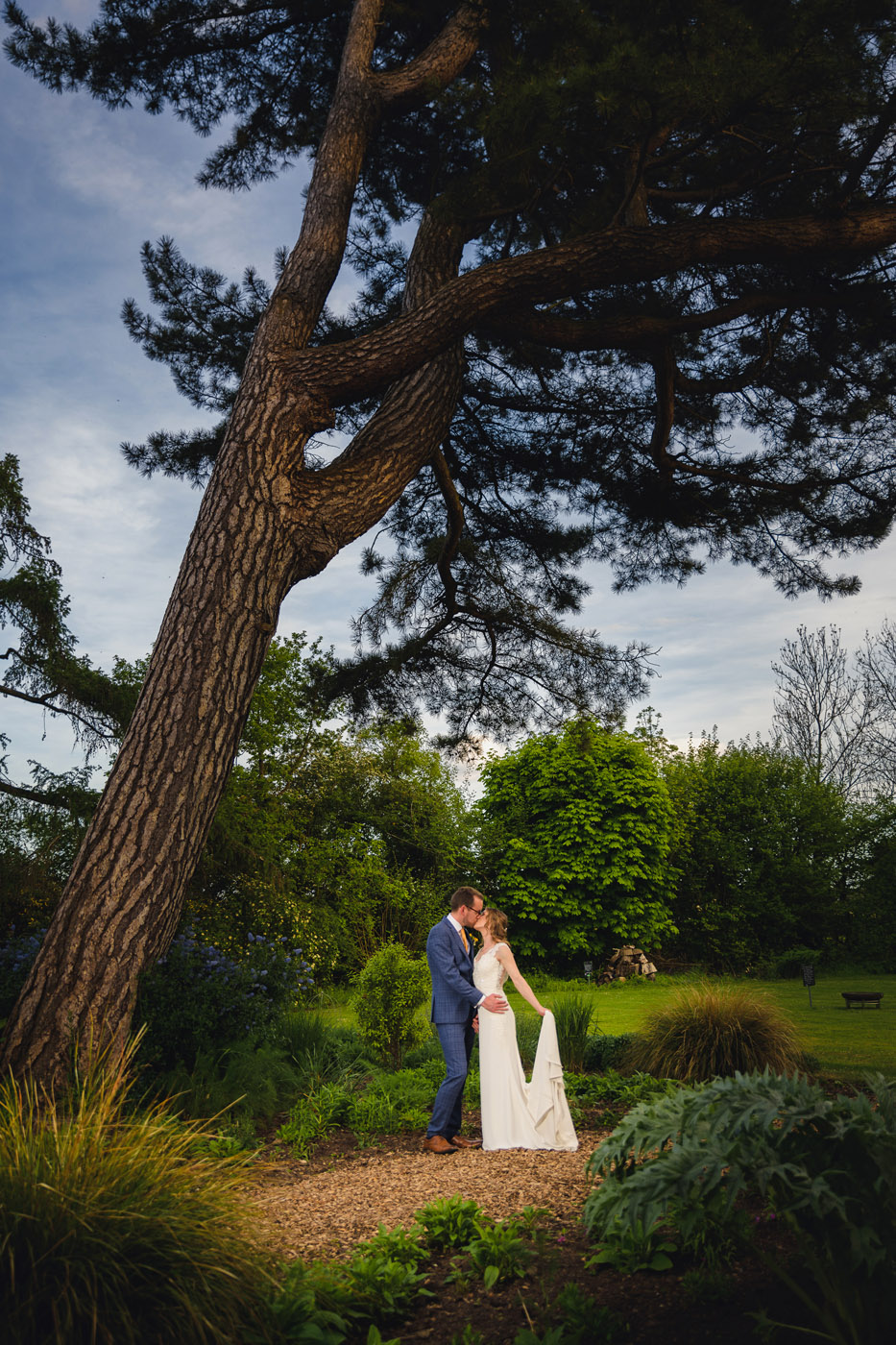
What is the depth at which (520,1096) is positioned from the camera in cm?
496

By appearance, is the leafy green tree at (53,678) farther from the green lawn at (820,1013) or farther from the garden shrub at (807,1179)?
the garden shrub at (807,1179)

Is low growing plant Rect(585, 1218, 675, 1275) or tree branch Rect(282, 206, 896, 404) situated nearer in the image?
low growing plant Rect(585, 1218, 675, 1275)

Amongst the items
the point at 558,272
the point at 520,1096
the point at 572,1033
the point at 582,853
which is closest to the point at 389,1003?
the point at 572,1033

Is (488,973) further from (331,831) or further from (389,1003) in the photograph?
(331,831)

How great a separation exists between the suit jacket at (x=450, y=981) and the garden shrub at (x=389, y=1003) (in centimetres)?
191

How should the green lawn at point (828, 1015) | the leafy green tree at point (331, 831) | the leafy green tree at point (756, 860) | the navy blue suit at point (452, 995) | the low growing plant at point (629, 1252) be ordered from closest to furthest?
the low growing plant at point (629, 1252)
the navy blue suit at point (452, 995)
the green lawn at point (828, 1015)
the leafy green tree at point (331, 831)
the leafy green tree at point (756, 860)

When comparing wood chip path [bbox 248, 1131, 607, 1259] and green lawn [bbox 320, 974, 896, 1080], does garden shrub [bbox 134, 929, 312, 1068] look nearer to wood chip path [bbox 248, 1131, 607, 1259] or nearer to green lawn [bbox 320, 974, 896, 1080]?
wood chip path [bbox 248, 1131, 607, 1259]

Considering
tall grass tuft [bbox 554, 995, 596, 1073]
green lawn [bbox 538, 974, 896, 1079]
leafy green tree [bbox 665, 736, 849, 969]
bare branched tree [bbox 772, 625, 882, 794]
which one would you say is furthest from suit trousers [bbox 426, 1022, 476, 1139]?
bare branched tree [bbox 772, 625, 882, 794]

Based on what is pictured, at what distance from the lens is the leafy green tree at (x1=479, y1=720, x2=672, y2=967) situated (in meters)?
17.1

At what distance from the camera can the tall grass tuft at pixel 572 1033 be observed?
6578 millimetres

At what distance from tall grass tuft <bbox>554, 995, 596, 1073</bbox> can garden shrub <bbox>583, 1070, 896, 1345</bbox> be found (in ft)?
13.6

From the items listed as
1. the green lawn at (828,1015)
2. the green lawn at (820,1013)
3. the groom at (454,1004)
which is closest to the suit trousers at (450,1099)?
the groom at (454,1004)

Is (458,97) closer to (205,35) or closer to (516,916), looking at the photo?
(205,35)

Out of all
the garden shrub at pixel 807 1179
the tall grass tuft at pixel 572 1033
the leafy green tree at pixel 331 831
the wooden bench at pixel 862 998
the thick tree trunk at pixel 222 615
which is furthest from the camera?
the leafy green tree at pixel 331 831
